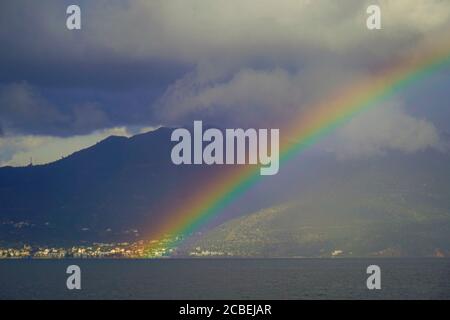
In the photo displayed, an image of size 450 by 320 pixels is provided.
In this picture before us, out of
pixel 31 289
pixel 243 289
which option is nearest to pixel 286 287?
pixel 243 289

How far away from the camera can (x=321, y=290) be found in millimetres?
151500
